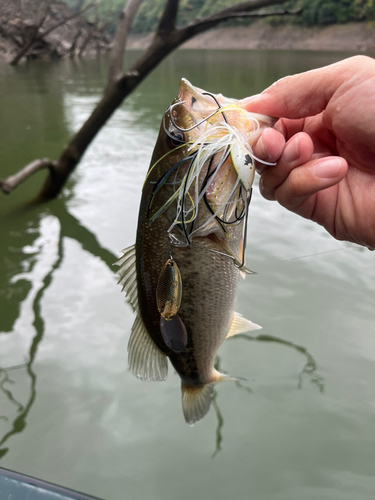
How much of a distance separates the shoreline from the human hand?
4539 centimetres

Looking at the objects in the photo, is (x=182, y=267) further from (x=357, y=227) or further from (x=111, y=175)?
(x=111, y=175)

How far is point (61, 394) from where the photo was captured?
8.93 ft

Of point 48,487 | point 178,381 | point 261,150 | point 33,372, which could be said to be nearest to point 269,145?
point 261,150

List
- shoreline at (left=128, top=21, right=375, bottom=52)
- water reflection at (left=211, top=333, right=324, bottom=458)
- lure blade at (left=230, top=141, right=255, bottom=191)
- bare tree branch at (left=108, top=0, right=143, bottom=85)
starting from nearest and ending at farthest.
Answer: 1. lure blade at (left=230, top=141, right=255, bottom=191)
2. water reflection at (left=211, top=333, right=324, bottom=458)
3. bare tree branch at (left=108, top=0, right=143, bottom=85)
4. shoreline at (left=128, top=21, right=375, bottom=52)

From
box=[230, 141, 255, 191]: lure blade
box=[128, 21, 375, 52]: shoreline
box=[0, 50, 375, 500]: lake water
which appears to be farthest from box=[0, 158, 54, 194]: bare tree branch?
box=[128, 21, 375, 52]: shoreline

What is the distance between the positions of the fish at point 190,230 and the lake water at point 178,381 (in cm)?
102

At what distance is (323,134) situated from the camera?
182 centimetres

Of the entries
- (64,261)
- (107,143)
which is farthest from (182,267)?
(107,143)

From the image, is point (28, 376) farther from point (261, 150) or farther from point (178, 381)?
point (261, 150)

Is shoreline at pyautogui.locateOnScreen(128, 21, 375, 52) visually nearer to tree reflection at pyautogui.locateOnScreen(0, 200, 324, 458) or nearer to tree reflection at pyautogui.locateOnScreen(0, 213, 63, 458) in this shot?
tree reflection at pyautogui.locateOnScreen(0, 200, 324, 458)

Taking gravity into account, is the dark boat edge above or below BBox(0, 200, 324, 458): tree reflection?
above

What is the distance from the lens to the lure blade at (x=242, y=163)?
129 cm

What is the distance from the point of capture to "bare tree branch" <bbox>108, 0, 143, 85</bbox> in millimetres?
4637

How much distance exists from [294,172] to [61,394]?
2206mm
